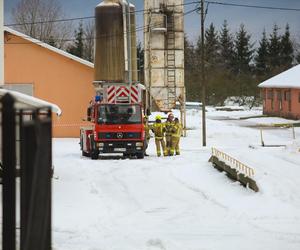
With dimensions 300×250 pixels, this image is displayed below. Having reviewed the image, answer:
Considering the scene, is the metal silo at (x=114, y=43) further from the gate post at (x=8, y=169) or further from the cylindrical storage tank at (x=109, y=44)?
the gate post at (x=8, y=169)

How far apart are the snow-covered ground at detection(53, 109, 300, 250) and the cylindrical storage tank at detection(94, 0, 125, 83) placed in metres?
12.0

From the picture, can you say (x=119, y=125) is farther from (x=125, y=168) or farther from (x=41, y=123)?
(x=41, y=123)

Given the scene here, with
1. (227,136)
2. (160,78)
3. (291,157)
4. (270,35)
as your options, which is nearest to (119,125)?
(291,157)

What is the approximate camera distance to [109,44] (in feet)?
109

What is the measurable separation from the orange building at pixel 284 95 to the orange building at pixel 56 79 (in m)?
21.4

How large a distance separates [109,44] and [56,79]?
375 cm

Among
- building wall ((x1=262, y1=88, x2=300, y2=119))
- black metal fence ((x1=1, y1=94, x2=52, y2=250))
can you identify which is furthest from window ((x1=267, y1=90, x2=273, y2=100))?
black metal fence ((x1=1, y1=94, x2=52, y2=250))

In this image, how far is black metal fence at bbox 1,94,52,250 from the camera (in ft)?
14.3

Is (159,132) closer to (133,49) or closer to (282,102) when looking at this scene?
(133,49)

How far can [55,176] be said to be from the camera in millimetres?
17078

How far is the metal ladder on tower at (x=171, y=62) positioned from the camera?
4016cm

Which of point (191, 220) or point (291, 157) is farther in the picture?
point (291, 157)

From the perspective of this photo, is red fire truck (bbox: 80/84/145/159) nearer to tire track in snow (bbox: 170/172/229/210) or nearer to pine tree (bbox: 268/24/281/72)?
tire track in snow (bbox: 170/172/229/210)

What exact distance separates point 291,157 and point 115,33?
14455 millimetres
